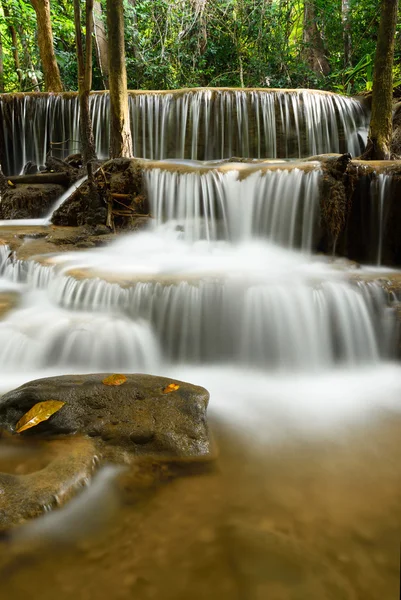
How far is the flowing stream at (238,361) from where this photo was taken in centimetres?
171

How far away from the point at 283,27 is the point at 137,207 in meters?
12.3

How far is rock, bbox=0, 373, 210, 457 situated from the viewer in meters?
2.46

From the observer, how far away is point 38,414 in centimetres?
261

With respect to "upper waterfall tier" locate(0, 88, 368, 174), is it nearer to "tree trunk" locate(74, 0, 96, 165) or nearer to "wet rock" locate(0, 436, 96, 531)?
"tree trunk" locate(74, 0, 96, 165)

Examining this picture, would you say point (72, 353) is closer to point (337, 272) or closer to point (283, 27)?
point (337, 272)

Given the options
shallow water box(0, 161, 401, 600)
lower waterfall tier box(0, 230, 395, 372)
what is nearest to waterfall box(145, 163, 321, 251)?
shallow water box(0, 161, 401, 600)

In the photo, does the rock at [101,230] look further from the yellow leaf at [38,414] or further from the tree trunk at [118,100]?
the yellow leaf at [38,414]

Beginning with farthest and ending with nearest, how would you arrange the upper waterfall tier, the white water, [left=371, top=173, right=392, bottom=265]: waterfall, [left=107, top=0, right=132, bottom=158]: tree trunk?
1. the upper waterfall tier
2. [left=107, top=0, right=132, bottom=158]: tree trunk
3. [left=371, top=173, right=392, bottom=265]: waterfall
4. the white water

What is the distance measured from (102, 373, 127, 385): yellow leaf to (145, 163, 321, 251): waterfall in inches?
→ 156

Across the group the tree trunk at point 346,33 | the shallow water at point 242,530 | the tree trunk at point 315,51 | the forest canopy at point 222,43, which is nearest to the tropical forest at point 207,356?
the shallow water at point 242,530

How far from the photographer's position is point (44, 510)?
6.25ft

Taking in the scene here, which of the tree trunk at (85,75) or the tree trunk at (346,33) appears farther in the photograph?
the tree trunk at (346,33)

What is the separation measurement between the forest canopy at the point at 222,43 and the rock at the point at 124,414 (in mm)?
14119

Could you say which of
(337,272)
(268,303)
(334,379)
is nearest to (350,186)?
(337,272)
